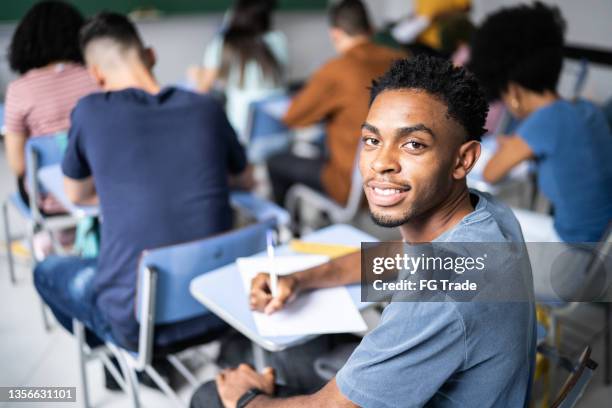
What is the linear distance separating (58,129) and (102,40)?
2.27 ft

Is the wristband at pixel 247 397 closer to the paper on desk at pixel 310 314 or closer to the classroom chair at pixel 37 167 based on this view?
the paper on desk at pixel 310 314

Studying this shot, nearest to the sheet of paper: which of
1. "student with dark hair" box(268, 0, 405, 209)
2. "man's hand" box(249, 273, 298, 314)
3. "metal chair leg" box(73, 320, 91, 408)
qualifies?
"student with dark hair" box(268, 0, 405, 209)

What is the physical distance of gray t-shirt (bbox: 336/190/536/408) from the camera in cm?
99

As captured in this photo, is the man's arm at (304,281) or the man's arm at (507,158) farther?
the man's arm at (507,158)

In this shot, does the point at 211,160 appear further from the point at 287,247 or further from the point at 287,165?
the point at 287,165

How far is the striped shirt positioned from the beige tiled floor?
2.78ft

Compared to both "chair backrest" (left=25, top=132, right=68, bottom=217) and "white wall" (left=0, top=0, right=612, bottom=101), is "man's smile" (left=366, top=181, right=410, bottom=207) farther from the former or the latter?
"white wall" (left=0, top=0, right=612, bottom=101)

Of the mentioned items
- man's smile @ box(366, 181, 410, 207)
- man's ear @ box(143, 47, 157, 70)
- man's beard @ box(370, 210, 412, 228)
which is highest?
man's ear @ box(143, 47, 157, 70)

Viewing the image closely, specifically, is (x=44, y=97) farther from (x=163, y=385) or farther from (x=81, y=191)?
(x=163, y=385)

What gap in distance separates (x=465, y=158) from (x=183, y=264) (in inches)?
33.5

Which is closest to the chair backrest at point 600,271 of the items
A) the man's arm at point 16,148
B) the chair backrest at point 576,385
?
the chair backrest at point 576,385

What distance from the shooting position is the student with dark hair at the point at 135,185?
1.80 m

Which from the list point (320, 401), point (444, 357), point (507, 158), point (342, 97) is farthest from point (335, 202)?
point (444, 357)

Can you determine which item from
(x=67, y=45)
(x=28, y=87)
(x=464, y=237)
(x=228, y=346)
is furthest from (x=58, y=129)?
(x=464, y=237)
